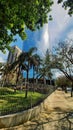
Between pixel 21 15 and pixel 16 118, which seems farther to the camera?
pixel 21 15

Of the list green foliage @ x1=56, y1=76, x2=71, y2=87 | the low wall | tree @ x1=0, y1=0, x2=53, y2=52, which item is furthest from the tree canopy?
green foliage @ x1=56, y1=76, x2=71, y2=87

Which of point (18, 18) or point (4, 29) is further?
point (4, 29)

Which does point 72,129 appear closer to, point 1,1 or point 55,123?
point 55,123

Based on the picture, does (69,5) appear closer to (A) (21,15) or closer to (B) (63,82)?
(A) (21,15)

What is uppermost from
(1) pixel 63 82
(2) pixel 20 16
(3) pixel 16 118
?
(1) pixel 63 82

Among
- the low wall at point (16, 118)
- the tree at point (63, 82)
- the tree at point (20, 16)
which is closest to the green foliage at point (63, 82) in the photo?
the tree at point (63, 82)

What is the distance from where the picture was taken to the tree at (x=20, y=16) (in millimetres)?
14211

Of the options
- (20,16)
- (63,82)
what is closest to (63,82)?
(63,82)

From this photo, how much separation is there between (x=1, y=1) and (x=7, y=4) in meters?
0.59

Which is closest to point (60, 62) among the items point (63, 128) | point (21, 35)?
point (21, 35)

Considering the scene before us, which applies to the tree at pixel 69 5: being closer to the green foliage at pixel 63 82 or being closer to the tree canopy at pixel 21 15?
the tree canopy at pixel 21 15

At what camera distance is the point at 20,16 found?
16.1 m

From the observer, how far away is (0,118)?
12.2 m

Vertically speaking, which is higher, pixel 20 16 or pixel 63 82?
pixel 63 82
